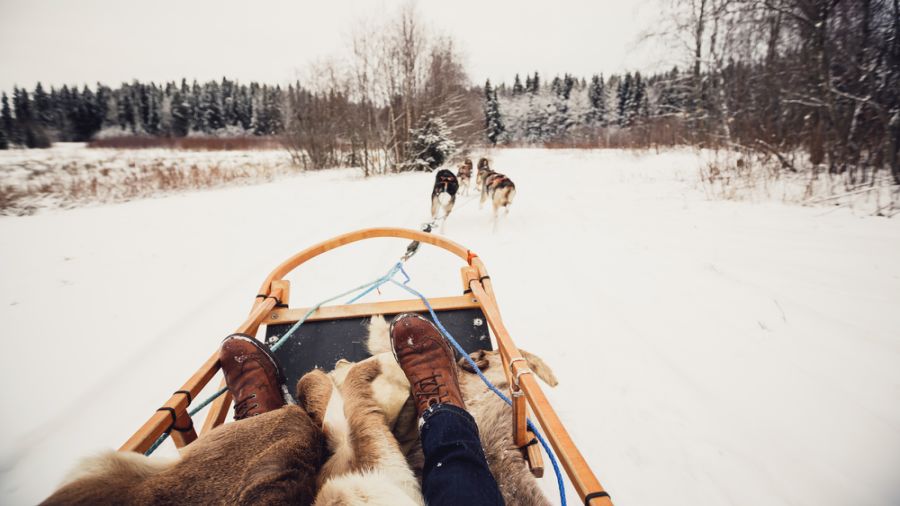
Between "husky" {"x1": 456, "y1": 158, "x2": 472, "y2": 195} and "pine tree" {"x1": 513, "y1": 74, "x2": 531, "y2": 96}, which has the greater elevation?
"pine tree" {"x1": 513, "y1": 74, "x2": 531, "y2": 96}

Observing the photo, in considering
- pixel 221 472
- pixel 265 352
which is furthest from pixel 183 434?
pixel 221 472

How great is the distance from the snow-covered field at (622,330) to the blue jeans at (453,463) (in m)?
0.65

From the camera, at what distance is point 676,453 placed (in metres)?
1.63

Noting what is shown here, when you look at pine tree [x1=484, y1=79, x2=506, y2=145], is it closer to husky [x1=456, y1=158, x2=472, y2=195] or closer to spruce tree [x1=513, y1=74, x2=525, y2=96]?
spruce tree [x1=513, y1=74, x2=525, y2=96]

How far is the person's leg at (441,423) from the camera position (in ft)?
3.41

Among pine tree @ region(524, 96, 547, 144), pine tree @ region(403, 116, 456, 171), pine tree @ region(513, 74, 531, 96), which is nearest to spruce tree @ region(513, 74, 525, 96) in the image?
pine tree @ region(513, 74, 531, 96)

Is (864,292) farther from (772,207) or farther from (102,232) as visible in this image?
(102,232)

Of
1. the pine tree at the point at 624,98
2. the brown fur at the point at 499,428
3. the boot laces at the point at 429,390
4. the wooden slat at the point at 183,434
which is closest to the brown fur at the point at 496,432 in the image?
the brown fur at the point at 499,428

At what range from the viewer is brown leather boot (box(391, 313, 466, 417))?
146cm

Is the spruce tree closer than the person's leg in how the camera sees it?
No

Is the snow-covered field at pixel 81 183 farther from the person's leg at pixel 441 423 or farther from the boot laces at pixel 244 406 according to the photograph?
the person's leg at pixel 441 423

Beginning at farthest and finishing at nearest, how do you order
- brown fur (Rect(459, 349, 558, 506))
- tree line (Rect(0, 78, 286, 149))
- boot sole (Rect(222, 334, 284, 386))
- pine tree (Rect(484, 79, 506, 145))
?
pine tree (Rect(484, 79, 506, 145))
tree line (Rect(0, 78, 286, 149))
boot sole (Rect(222, 334, 284, 386))
brown fur (Rect(459, 349, 558, 506))

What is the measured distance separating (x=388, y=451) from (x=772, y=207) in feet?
21.7

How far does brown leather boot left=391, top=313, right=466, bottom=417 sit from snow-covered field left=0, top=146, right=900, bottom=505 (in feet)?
2.19
